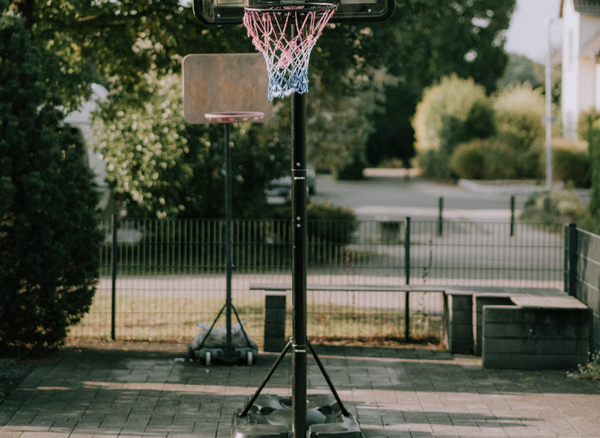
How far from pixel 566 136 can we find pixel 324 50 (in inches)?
1138

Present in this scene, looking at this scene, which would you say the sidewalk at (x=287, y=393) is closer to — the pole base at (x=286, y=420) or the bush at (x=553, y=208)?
the pole base at (x=286, y=420)

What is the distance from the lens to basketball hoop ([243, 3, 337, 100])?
5.47 m

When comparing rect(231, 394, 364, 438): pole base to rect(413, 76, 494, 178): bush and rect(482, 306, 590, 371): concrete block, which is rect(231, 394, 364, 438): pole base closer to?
rect(482, 306, 590, 371): concrete block

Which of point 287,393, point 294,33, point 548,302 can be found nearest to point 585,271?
point 548,302

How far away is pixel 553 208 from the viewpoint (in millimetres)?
23891

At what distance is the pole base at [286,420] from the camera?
5828mm

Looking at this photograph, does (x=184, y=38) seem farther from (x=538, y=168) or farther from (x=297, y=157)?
(x=538, y=168)

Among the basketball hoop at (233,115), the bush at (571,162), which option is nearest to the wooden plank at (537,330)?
the basketball hoop at (233,115)

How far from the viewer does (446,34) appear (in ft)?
194

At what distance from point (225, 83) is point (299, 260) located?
3.46 m

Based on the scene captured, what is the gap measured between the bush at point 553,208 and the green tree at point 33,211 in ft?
56.9

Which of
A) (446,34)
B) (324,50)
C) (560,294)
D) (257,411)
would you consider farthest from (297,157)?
(446,34)

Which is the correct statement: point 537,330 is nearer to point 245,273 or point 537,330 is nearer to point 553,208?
point 245,273

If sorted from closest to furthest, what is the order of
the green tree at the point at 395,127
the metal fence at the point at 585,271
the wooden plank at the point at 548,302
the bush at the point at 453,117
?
the metal fence at the point at 585,271, the wooden plank at the point at 548,302, the bush at the point at 453,117, the green tree at the point at 395,127
